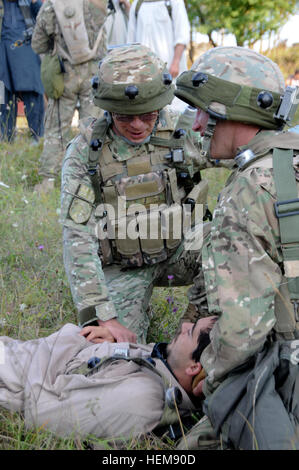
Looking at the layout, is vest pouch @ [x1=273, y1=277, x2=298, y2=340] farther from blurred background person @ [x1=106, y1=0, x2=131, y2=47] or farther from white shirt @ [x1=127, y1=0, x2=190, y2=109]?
blurred background person @ [x1=106, y1=0, x2=131, y2=47]

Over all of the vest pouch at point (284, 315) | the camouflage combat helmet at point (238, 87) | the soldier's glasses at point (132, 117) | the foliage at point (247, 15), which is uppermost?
the camouflage combat helmet at point (238, 87)

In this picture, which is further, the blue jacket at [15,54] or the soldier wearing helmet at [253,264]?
the blue jacket at [15,54]

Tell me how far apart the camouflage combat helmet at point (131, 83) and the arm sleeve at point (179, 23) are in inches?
116

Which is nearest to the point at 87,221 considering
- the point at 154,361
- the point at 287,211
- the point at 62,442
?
the point at 154,361

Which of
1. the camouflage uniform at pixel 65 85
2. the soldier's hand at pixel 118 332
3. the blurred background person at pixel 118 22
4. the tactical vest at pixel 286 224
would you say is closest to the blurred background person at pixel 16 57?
the camouflage uniform at pixel 65 85

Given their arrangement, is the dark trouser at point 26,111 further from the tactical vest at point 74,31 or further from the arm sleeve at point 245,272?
the arm sleeve at point 245,272

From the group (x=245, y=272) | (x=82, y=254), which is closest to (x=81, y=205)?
(x=82, y=254)

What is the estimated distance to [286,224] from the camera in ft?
6.75

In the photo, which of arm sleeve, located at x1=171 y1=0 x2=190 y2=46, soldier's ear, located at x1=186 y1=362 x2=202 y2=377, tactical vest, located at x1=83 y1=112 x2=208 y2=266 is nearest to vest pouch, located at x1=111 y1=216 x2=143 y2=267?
tactical vest, located at x1=83 y1=112 x2=208 y2=266

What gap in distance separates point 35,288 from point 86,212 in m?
0.90

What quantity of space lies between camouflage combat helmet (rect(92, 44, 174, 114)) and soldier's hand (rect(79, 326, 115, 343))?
128cm

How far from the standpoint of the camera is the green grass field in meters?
2.46

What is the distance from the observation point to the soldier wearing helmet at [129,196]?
3.34m

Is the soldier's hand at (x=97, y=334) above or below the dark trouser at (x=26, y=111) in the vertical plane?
above
